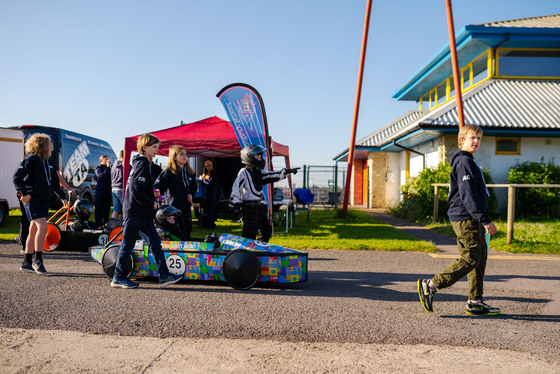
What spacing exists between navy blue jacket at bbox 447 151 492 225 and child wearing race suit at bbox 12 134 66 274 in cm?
517

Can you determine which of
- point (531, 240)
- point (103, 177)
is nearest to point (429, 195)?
point (531, 240)

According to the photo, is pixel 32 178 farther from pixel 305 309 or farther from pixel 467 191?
pixel 467 191

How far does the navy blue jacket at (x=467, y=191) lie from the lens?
422 cm

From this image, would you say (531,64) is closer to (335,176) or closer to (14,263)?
(335,176)

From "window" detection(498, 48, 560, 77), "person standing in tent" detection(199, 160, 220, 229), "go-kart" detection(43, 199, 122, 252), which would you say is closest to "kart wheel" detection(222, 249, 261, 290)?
"go-kart" detection(43, 199, 122, 252)

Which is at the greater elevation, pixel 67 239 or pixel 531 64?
pixel 531 64

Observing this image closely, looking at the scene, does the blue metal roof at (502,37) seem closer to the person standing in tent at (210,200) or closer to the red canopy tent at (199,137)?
Result: the red canopy tent at (199,137)

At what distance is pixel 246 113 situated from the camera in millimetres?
9828

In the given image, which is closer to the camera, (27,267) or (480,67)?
(27,267)

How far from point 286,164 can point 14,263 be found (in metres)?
9.36

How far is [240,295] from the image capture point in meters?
5.02

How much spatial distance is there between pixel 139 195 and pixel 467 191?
3564 millimetres

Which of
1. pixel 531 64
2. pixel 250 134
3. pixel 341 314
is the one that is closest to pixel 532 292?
pixel 341 314

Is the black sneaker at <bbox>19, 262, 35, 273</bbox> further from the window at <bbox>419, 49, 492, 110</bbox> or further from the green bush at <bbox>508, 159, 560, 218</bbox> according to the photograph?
the window at <bbox>419, 49, 492, 110</bbox>
